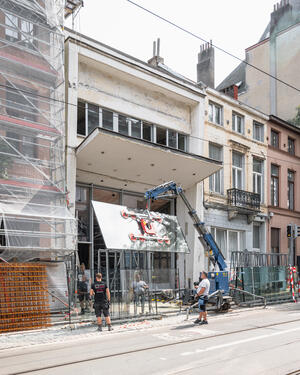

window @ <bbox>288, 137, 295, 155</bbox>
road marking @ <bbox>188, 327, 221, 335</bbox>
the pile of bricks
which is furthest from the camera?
window @ <bbox>288, 137, 295, 155</bbox>

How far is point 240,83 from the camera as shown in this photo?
39.4m

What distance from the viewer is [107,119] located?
19.8m

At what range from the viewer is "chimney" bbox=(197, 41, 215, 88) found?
2752 centimetres

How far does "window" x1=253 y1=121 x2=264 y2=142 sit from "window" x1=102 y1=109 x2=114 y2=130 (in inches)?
467

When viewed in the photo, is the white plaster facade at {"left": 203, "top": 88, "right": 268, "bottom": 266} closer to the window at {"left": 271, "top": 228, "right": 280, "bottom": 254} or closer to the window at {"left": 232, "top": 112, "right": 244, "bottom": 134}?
the window at {"left": 232, "top": 112, "right": 244, "bottom": 134}

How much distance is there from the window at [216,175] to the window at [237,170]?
1.24 m

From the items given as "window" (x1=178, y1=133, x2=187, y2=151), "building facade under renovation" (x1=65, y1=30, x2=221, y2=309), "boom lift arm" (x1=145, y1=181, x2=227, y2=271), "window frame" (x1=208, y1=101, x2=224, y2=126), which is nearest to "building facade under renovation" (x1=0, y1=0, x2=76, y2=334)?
"building facade under renovation" (x1=65, y1=30, x2=221, y2=309)

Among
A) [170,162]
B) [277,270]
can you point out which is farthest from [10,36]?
[277,270]

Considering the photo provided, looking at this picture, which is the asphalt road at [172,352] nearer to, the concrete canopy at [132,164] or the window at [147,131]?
the concrete canopy at [132,164]

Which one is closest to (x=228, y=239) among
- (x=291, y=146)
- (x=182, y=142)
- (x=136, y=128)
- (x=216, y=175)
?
(x=216, y=175)

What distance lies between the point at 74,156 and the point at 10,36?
5127mm

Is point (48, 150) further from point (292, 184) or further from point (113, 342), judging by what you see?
point (292, 184)

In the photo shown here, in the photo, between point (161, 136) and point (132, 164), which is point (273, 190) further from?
point (132, 164)

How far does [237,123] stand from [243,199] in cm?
484
